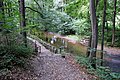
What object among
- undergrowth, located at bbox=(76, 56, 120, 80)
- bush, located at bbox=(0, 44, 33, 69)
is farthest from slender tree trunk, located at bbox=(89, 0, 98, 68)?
bush, located at bbox=(0, 44, 33, 69)

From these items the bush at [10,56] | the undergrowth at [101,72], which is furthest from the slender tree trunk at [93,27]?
the bush at [10,56]

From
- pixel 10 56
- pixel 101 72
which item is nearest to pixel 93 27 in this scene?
pixel 101 72

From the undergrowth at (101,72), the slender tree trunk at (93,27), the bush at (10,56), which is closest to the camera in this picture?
the bush at (10,56)

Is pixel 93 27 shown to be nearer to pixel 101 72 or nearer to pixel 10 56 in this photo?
pixel 101 72

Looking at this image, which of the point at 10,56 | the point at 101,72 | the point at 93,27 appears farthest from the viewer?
the point at 93,27

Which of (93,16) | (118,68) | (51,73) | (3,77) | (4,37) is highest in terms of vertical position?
(93,16)

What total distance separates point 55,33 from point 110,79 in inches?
1114

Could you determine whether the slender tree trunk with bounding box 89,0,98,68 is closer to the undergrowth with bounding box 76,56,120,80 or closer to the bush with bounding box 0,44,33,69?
the undergrowth with bounding box 76,56,120,80

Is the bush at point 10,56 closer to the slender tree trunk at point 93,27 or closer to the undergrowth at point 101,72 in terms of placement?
the undergrowth at point 101,72

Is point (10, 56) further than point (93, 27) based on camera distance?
No

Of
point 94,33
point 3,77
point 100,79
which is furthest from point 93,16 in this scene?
point 3,77

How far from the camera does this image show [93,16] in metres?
9.88

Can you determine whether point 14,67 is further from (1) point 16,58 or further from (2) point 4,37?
(2) point 4,37

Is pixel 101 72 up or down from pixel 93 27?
down
